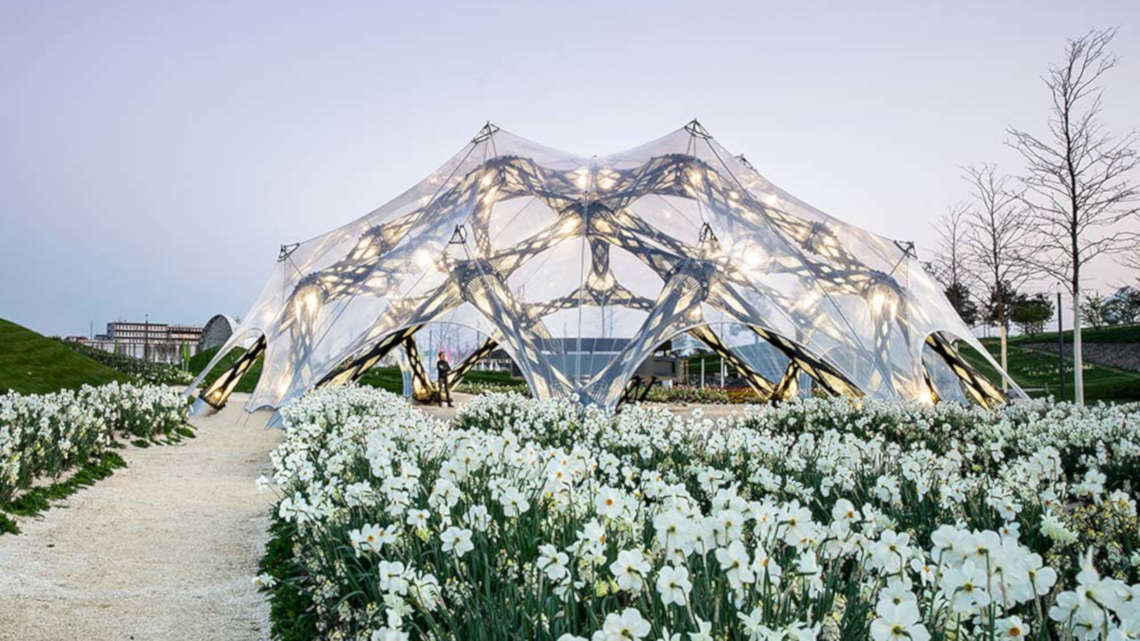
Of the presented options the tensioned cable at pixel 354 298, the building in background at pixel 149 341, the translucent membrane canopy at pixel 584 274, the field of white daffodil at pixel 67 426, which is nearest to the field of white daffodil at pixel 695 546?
the field of white daffodil at pixel 67 426

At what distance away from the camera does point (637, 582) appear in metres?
2.11

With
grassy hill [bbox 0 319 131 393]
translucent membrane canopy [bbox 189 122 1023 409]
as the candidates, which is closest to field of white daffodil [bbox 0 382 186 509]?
translucent membrane canopy [bbox 189 122 1023 409]

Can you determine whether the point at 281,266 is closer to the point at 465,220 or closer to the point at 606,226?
the point at 465,220

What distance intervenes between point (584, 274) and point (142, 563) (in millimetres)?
13888

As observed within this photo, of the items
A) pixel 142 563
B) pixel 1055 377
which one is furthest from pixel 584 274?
pixel 1055 377

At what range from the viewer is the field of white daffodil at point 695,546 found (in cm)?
193

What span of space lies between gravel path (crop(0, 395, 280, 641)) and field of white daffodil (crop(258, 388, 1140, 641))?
1.29 ft

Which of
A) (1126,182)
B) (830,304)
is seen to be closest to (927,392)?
(830,304)

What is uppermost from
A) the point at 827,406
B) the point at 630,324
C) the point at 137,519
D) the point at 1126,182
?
the point at 1126,182

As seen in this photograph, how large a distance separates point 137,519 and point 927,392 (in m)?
12.1

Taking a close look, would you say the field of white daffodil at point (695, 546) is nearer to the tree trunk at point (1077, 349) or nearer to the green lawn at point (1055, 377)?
the tree trunk at point (1077, 349)

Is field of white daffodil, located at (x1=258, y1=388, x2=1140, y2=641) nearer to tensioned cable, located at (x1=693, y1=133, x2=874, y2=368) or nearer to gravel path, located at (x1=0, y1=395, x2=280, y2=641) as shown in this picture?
gravel path, located at (x1=0, y1=395, x2=280, y2=641)

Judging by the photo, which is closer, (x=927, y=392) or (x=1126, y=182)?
(x=927, y=392)

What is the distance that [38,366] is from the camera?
19469 mm
